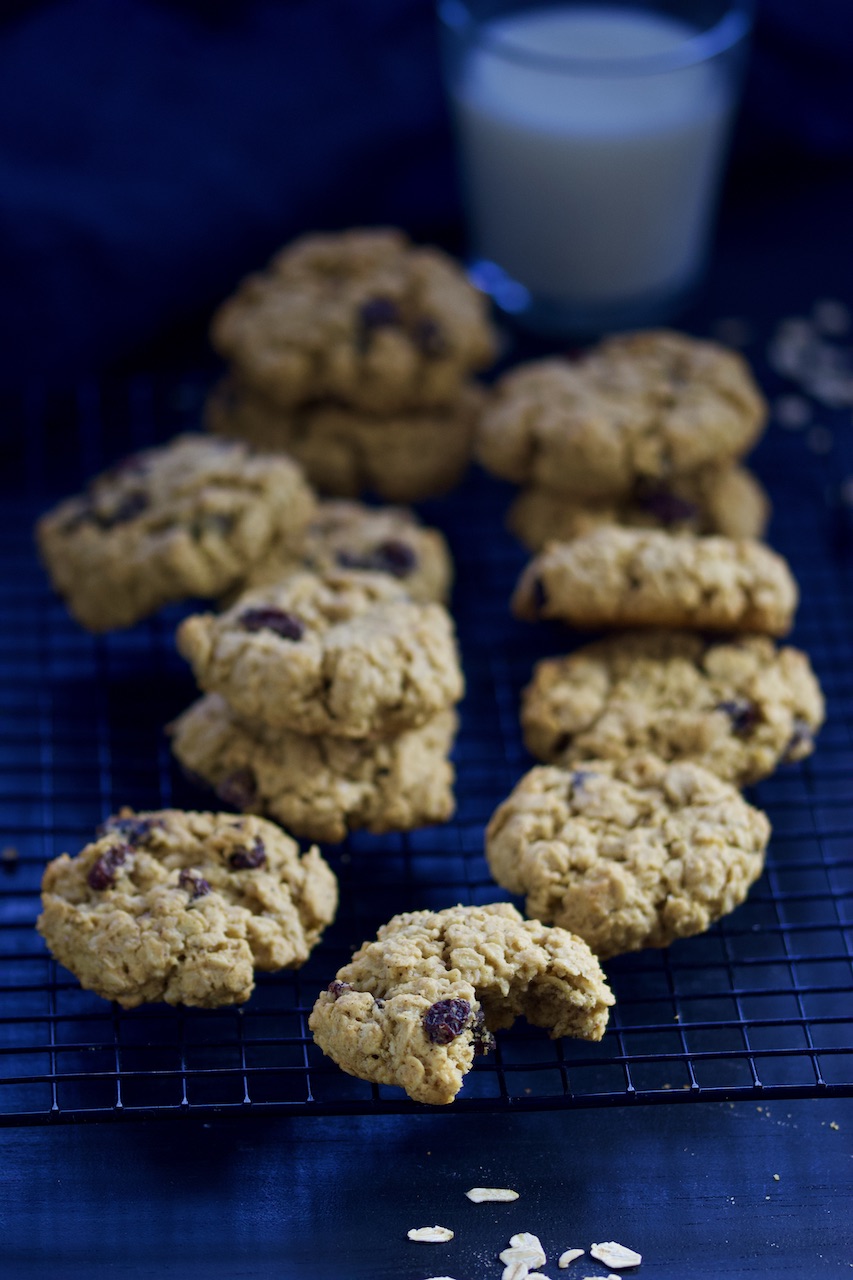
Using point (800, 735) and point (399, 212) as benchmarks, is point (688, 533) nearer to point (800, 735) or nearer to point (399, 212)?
point (800, 735)

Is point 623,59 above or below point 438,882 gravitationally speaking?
above

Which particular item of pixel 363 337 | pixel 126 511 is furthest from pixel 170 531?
pixel 363 337

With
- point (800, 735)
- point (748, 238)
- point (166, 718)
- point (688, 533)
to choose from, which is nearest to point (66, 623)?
point (166, 718)

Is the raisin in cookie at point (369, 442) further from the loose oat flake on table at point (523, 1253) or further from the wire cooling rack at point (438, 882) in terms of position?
the loose oat flake on table at point (523, 1253)

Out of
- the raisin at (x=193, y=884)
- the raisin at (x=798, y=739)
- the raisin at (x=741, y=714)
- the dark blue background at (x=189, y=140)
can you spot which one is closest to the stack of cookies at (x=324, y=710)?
the raisin at (x=193, y=884)

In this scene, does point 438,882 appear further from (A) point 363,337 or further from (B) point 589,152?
(B) point 589,152
